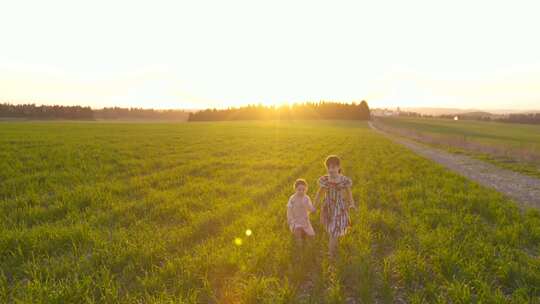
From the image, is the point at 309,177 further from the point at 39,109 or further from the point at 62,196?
the point at 39,109

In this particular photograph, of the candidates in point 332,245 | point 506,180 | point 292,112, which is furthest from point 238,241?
point 292,112

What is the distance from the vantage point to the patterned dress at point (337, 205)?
493 cm

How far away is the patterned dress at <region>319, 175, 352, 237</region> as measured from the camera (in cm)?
493

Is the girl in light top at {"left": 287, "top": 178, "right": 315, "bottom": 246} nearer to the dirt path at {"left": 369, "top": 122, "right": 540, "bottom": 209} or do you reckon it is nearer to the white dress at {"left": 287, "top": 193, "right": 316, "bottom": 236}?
the white dress at {"left": 287, "top": 193, "right": 316, "bottom": 236}

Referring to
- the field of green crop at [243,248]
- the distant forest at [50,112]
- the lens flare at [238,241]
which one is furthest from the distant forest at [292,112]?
the lens flare at [238,241]

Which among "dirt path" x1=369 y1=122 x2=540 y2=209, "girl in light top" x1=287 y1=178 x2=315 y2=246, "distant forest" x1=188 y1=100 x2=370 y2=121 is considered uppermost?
"distant forest" x1=188 y1=100 x2=370 y2=121

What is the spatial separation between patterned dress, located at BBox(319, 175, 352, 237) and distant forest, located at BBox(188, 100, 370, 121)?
106m

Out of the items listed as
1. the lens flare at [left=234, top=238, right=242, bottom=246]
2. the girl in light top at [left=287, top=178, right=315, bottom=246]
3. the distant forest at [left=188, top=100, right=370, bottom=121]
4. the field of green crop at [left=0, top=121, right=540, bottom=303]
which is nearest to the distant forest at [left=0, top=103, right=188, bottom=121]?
the distant forest at [left=188, top=100, right=370, bottom=121]

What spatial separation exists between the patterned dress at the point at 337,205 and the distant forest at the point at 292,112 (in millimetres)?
106237

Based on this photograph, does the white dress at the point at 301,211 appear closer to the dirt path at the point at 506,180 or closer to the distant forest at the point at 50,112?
the dirt path at the point at 506,180

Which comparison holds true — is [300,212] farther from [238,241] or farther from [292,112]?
[292,112]

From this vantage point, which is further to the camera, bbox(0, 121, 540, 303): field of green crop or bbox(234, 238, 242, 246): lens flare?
bbox(234, 238, 242, 246): lens flare

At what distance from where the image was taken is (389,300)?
3828 mm

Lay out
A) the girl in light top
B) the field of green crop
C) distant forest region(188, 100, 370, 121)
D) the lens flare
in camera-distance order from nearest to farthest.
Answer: the field of green crop
the girl in light top
the lens flare
distant forest region(188, 100, 370, 121)
